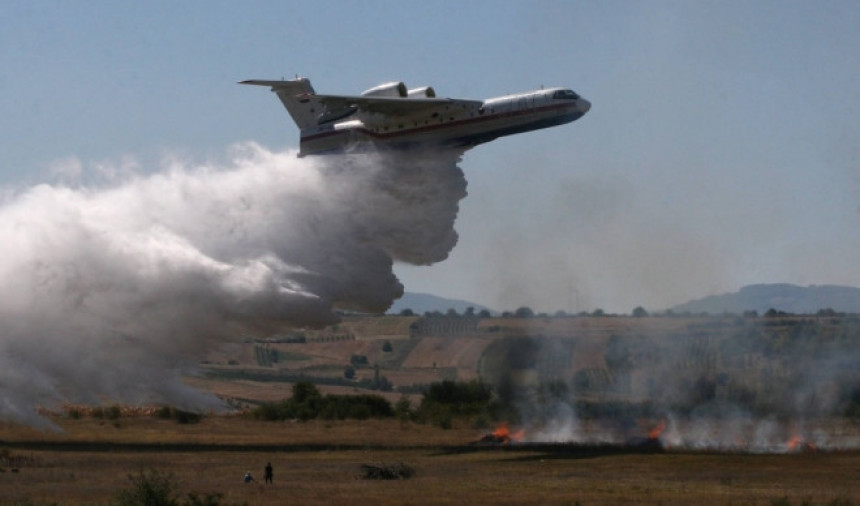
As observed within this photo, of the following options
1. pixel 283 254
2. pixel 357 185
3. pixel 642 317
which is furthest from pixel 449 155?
pixel 642 317

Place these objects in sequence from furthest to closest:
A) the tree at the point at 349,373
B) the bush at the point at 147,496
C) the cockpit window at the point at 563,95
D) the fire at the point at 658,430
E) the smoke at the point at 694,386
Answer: the tree at the point at 349,373 → the fire at the point at 658,430 → the smoke at the point at 694,386 → the cockpit window at the point at 563,95 → the bush at the point at 147,496

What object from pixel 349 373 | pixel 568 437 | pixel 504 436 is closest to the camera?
pixel 568 437

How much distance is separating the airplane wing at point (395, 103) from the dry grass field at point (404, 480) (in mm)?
12688

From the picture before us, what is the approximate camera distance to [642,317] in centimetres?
7544

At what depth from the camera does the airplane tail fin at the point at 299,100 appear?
51.0 m

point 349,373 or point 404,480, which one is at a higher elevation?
point 349,373

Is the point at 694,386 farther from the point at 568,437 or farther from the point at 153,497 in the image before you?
the point at 153,497

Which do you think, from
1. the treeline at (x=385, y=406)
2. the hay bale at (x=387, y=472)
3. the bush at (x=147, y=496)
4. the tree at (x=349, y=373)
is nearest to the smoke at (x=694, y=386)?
the treeline at (x=385, y=406)

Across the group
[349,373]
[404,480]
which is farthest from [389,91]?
[349,373]

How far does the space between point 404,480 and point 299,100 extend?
61.6 ft

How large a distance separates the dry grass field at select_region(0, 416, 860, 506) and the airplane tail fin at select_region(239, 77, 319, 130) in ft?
43.0

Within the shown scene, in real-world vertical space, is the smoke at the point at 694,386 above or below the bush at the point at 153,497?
above

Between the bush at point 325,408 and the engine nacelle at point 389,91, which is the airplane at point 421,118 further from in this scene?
the bush at point 325,408

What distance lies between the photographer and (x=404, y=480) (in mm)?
38844
